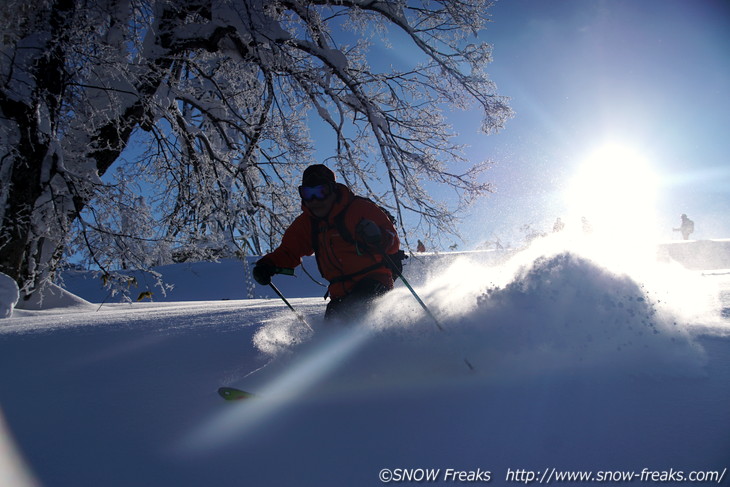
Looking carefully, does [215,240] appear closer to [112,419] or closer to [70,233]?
[70,233]

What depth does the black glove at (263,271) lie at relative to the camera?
10.9ft

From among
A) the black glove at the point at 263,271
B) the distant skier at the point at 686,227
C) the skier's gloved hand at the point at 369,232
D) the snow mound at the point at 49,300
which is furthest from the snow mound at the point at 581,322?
the distant skier at the point at 686,227

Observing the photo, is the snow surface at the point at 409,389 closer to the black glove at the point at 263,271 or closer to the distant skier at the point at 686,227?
the black glove at the point at 263,271

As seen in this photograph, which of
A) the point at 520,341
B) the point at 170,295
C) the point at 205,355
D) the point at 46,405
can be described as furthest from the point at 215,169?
the point at 170,295

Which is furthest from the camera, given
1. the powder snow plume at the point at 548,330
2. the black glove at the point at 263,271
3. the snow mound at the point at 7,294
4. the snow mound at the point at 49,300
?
the snow mound at the point at 49,300

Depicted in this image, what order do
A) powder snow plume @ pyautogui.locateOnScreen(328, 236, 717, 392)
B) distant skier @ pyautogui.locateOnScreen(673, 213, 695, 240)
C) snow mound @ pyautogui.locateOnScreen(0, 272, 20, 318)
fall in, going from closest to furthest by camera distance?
powder snow plume @ pyautogui.locateOnScreen(328, 236, 717, 392)
snow mound @ pyautogui.locateOnScreen(0, 272, 20, 318)
distant skier @ pyautogui.locateOnScreen(673, 213, 695, 240)

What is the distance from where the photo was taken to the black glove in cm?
332

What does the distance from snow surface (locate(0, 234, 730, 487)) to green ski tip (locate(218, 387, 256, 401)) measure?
3cm

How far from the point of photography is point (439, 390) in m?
1.74

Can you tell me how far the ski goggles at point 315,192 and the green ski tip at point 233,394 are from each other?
1.64 metres

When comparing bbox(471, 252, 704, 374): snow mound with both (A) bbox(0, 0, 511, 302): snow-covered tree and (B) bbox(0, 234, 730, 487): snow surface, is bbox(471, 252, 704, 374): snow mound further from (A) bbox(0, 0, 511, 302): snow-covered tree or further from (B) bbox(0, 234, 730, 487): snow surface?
(A) bbox(0, 0, 511, 302): snow-covered tree

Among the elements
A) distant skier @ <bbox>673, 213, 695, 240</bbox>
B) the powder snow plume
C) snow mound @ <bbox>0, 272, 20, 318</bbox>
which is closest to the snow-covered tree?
snow mound @ <bbox>0, 272, 20, 318</bbox>

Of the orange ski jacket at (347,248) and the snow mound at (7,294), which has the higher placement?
the orange ski jacket at (347,248)

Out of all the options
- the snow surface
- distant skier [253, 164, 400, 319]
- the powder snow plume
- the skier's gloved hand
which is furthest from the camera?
distant skier [253, 164, 400, 319]
